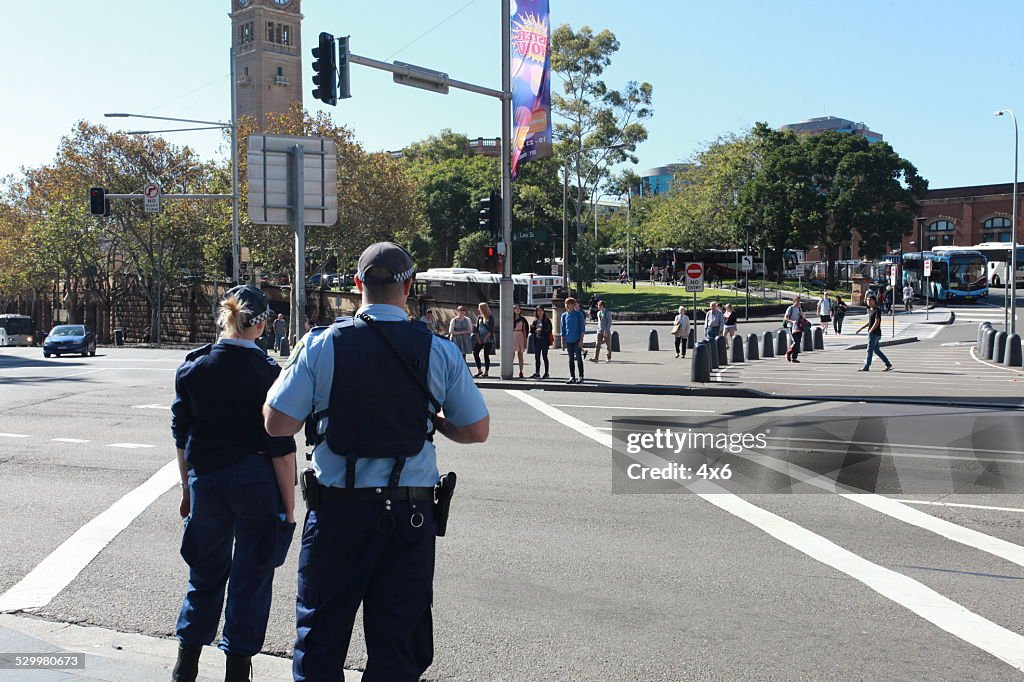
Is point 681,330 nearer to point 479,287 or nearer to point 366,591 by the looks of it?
point 366,591

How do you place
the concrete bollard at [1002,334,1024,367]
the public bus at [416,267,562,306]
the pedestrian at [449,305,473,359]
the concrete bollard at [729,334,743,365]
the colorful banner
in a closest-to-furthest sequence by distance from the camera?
the colorful banner, the pedestrian at [449,305,473,359], the concrete bollard at [1002,334,1024,367], the concrete bollard at [729,334,743,365], the public bus at [416,267,562,306]

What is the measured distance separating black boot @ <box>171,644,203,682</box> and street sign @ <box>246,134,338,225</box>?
15.5m

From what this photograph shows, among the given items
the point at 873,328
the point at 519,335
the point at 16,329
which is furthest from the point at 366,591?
the point at 16,329

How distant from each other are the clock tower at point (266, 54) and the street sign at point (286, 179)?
100070 millimetres

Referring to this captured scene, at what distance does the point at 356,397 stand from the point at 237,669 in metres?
1.63

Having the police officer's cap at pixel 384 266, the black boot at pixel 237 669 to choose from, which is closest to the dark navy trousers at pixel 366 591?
the police officer's cap at pixel 384 266

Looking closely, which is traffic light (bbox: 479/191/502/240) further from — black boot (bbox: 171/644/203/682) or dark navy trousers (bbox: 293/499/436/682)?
dark navy trousers (bbox: 293/499/436/682)

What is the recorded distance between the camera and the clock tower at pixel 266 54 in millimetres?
115750

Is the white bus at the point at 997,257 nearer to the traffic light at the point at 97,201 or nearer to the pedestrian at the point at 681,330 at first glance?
the pedestrian at the point at 681,330

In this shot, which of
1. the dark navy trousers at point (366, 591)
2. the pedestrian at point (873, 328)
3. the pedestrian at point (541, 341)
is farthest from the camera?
the pedestrian at point (541, 341)

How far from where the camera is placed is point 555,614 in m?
5.37

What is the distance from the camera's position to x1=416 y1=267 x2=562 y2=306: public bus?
56.2 m

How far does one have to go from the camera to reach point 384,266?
3510mm

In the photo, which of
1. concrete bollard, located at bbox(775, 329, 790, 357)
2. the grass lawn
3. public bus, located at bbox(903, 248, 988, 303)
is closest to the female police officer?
concrete bollard, located at bbox(775, 329, 790, 357)
